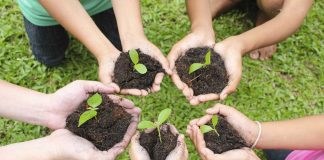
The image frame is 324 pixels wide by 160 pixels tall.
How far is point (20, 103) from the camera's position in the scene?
6.59ft

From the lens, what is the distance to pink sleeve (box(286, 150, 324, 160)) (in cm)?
220

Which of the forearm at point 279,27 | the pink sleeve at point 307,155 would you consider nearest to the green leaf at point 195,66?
the forearm at point 279,27

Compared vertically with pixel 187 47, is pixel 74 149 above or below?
above

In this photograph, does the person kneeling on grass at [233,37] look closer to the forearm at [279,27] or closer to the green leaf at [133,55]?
the forearm at [279,27]

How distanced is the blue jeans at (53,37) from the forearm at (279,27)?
0.98 metres

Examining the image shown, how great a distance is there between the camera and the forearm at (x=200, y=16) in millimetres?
2512

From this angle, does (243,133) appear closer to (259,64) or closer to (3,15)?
(259,64)

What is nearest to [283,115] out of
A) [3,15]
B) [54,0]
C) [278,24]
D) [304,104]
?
[304,104]

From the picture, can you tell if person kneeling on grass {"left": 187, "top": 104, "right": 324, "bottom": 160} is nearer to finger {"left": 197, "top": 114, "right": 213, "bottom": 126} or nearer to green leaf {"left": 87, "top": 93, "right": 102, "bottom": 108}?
finger {"left": 197, "top": 114, "right": 213, "bottom": 126}

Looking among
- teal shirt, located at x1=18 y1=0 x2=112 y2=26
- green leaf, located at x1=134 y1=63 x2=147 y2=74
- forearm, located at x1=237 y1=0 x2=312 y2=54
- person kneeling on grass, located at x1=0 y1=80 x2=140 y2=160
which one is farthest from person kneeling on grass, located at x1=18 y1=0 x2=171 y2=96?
forearm, located at x1=237 y1=0 x2=312 y2=54

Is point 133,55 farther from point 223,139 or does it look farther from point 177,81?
point 223,139

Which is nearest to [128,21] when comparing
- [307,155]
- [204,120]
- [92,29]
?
[92,29]

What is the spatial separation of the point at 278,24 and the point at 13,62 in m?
1.95

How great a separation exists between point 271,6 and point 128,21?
113 cm
